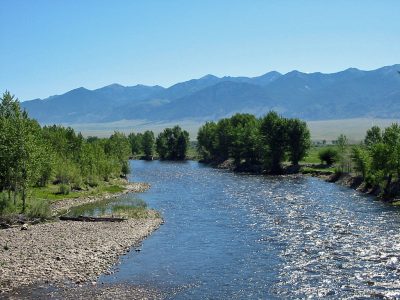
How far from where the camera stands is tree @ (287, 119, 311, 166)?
13038 centimetres

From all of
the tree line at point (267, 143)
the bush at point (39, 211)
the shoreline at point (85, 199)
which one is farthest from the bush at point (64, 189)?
the tree line at point (267, 143)

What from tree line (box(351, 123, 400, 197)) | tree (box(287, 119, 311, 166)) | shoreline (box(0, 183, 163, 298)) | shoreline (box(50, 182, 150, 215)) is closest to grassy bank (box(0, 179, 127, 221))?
shoreline (box(50, 182, 150, 215))

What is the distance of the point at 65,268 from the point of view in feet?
122

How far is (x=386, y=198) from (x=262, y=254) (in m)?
37.0

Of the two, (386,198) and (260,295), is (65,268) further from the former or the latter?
(386,198)

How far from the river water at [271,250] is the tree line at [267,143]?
53.5m

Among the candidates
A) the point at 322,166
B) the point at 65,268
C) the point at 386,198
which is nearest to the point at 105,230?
the point at 65,268

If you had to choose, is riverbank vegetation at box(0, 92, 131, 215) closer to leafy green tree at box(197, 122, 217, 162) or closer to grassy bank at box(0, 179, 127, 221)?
grassy bank at box(0, 179, 127, 221)

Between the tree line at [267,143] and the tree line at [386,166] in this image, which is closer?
the tree line at [386,166]

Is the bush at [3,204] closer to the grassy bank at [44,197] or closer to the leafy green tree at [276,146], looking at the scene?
the grassy bank at [44,197]

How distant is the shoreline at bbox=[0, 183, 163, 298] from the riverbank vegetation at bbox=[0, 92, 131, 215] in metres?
8.14

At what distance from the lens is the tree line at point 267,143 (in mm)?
130500

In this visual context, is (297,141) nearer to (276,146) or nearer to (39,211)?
(276,146)

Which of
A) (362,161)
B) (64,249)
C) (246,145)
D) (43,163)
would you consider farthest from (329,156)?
(64,249)
